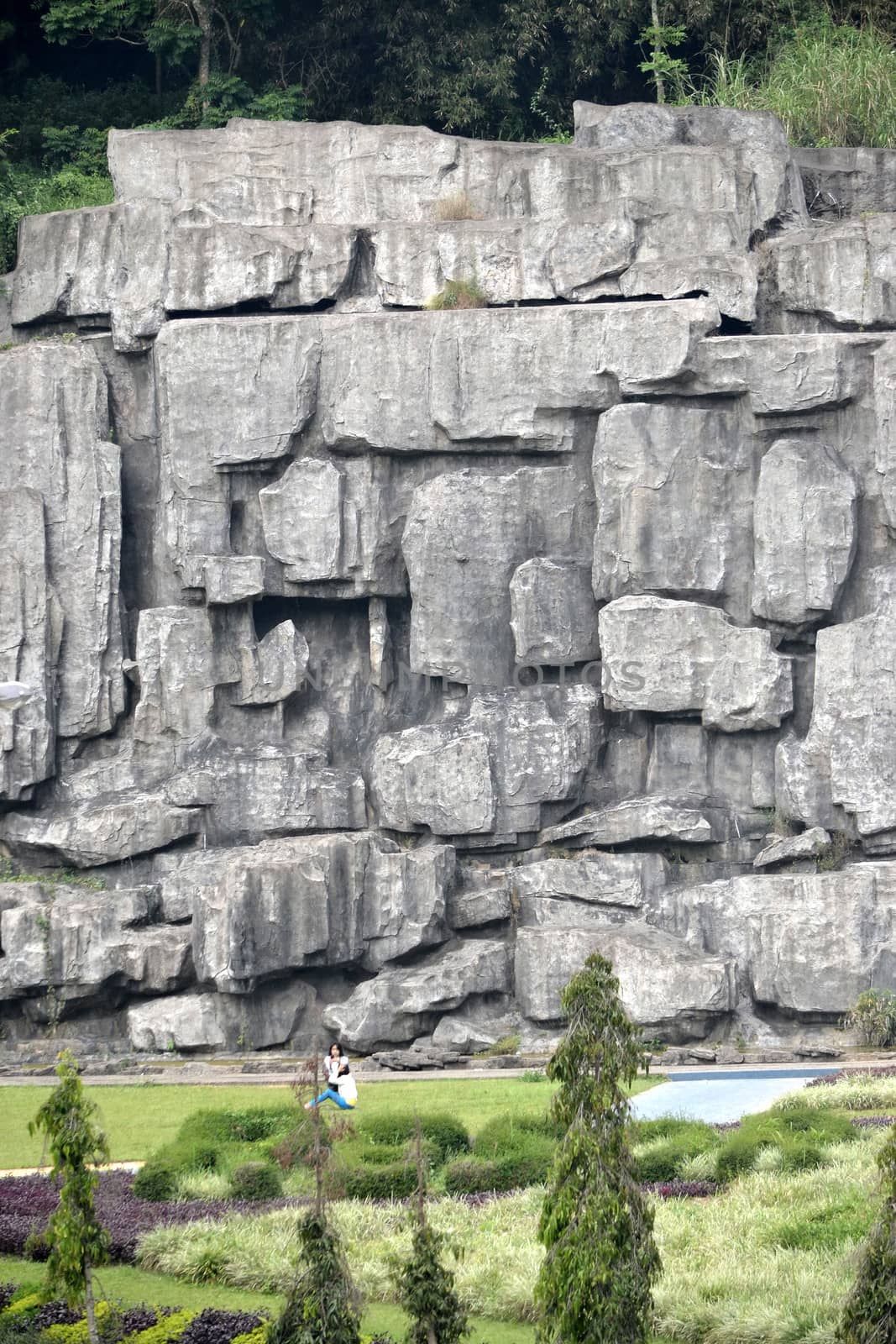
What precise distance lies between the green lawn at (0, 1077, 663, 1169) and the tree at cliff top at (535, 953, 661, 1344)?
8.43 meters

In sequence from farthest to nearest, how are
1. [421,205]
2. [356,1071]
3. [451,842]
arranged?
[421,205] < [451,842] < [356,1071]

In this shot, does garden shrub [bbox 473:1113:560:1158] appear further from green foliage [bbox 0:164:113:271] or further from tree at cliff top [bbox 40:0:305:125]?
tree at cliff top [bbox 40:0:305:125]

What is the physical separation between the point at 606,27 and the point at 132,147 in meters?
10.7

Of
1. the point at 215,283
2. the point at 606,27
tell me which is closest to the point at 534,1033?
the point at 215,283

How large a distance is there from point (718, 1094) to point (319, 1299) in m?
11.2

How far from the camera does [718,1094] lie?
928 inches

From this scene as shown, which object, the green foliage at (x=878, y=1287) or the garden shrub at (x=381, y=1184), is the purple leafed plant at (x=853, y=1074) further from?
the green foliage at (x=878, y=1287)

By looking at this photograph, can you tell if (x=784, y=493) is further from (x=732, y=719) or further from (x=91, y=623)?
(x=91, y=623)

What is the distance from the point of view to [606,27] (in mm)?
39531

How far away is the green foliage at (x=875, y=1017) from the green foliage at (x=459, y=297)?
1260 centimetres

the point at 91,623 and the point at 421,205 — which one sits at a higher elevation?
the point at 421,205

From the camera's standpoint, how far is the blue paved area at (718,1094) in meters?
22.2

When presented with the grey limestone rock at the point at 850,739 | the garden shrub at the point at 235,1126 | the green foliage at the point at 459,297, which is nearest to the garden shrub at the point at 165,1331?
the garden shrub at the point at 235,1126

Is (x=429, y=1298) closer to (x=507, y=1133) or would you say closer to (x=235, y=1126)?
(x=507, y=1133)
